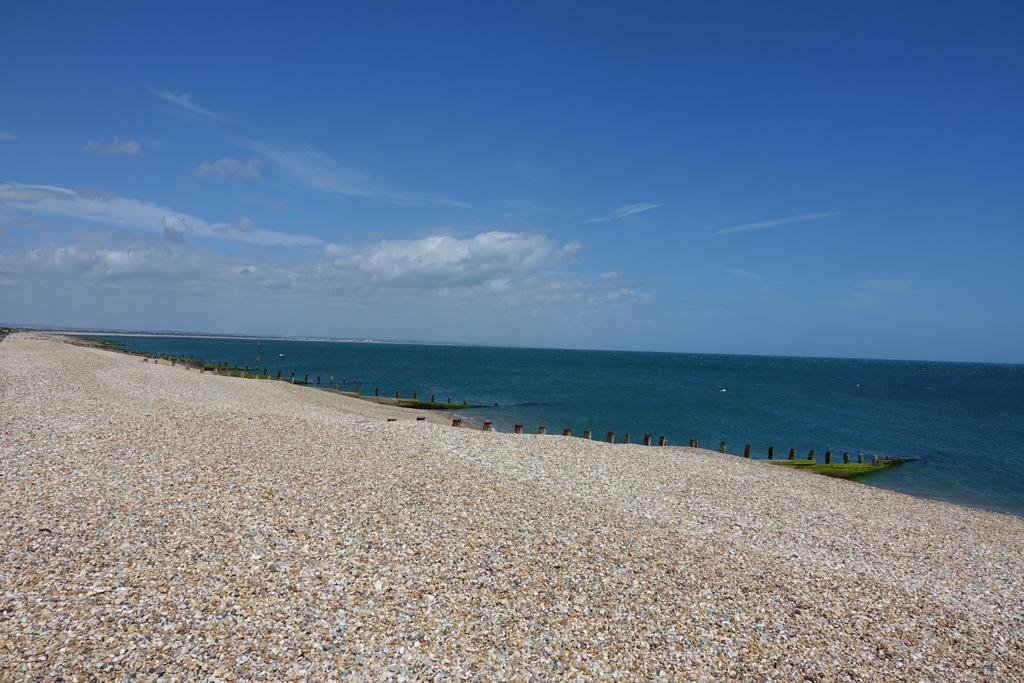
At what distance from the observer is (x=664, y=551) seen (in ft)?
41.9

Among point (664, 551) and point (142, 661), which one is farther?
point (664, 551)

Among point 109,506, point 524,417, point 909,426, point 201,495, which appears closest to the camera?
point 109,506

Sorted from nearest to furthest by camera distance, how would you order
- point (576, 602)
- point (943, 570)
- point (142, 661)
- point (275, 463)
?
1. point (142, 661)
2. point (576, 602)
3. point (943, 570)
4. point (275, 463)

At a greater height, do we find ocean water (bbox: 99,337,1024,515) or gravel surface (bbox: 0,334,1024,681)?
gravel surface (bbox: 0,334,1024,681)

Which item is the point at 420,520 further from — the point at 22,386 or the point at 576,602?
the point at 22,386

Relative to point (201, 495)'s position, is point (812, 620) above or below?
below

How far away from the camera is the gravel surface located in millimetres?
8227

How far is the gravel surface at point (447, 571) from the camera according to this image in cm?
823

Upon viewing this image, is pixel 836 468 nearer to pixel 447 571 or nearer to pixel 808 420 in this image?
pixel 447 571

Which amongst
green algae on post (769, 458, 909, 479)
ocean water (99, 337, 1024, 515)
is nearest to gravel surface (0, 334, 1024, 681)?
green algae on post (769, 458, 909, 479)

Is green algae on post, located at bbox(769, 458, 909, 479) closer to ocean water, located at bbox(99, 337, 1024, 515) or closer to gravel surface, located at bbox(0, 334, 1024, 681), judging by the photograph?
ocean water, located at bbox(99, 337, 1024, 515)

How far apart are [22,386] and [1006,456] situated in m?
59.1

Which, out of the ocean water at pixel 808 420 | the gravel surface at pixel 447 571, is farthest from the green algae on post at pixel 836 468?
the gravel surface at pixel 447 571

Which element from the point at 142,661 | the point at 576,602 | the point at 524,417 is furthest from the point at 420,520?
the point at 524,417
